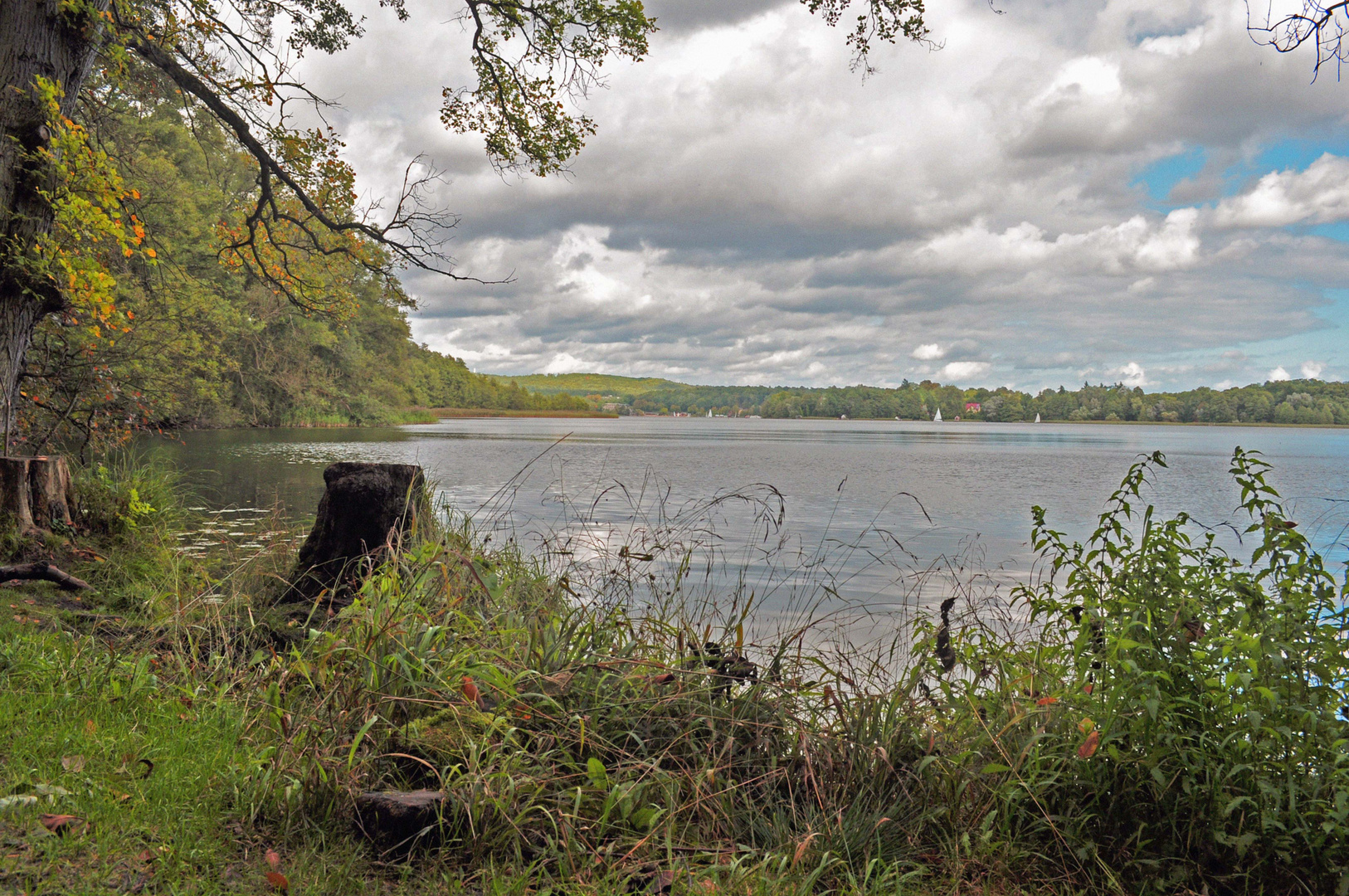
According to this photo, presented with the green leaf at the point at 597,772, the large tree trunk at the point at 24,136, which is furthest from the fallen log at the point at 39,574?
the green leaf at the point at 597,772

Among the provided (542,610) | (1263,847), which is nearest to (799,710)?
(542,610)

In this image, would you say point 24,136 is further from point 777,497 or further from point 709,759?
point 777,497

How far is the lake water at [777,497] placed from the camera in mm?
8156

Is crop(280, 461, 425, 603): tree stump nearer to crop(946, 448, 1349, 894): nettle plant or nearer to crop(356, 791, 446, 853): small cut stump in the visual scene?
crop(356, 791, 446, 853): small cut stump

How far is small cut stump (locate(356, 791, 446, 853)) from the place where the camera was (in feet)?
9.90

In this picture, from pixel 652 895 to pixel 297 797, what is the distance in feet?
4.72

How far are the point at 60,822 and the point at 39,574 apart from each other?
3786 mm

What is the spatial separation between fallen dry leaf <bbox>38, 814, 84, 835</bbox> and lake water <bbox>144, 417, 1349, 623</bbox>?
282cm

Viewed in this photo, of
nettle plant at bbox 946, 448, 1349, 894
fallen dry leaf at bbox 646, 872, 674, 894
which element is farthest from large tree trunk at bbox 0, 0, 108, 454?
nettle plant at bbox 946, 448, 1349, 894

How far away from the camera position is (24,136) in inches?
279

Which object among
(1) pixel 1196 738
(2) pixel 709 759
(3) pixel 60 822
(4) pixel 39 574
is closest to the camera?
(3) pixel 60 822

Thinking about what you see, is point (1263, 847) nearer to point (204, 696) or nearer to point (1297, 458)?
point (204, 696)

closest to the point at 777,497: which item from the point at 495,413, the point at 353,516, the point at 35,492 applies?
the point at 353,516

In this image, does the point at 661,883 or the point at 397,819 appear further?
the point at 397,819
